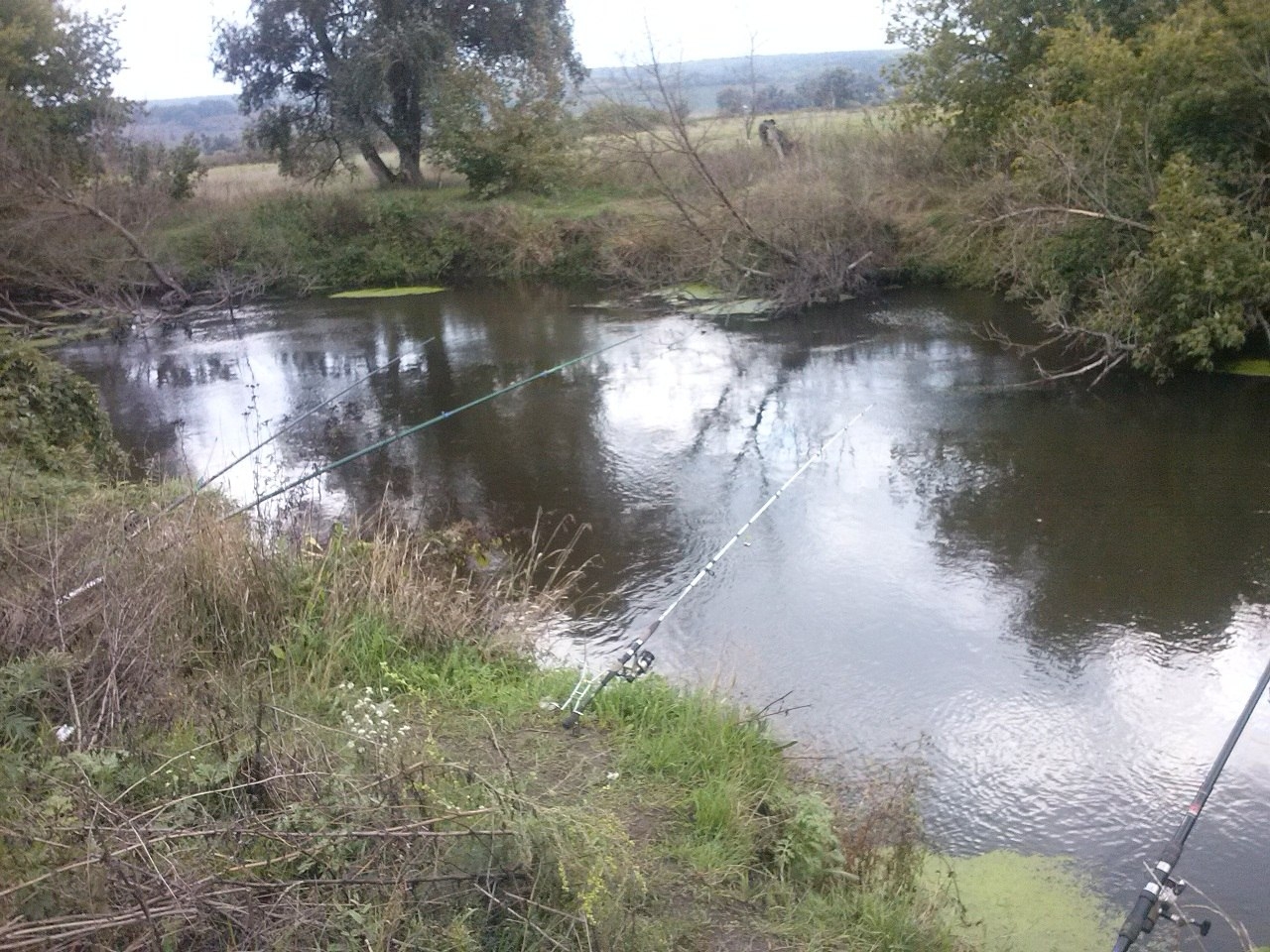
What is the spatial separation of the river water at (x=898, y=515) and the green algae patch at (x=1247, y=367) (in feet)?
0.97

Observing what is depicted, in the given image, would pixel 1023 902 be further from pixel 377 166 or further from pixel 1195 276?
pixel 377 166

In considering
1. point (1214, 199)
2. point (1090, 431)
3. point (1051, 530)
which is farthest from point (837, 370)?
point (1051, 530)

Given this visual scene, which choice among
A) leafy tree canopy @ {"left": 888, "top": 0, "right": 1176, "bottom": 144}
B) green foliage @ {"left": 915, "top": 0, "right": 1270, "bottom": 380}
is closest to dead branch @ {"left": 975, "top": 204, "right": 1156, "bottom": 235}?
green foliage @ {"left": 915, "top": 0, "right": 1270, "bottom": 380}

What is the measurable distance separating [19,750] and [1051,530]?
7052mm

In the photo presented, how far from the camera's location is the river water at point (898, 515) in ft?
18.9

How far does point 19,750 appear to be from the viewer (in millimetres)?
3852

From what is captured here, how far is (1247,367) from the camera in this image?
1252 centimetres

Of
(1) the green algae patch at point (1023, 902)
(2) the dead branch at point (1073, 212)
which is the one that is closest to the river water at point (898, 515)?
(1) the green algae patch at point (1023, 902)

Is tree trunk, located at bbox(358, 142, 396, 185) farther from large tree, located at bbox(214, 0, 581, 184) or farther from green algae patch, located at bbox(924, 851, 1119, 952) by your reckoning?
green algae patch, located at bbox(924, 851, 1119, 952)

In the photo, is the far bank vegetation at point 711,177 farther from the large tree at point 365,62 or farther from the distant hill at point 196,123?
the distant hill at point 196,123

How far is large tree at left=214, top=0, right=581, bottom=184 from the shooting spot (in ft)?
80.3

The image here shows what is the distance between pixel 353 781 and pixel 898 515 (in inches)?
248

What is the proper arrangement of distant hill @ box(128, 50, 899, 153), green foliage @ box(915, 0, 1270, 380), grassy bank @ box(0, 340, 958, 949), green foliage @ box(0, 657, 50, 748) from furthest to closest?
distant hill @ box(128, 50, 899, 153), green foliage @ box(915, 0, 1270, 380), green foliage @ box(0, 657, 50, 748), grassy bank @ box(0, 340, 958, 949)

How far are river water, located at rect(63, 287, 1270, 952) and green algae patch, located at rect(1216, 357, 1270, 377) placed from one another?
0.30 meters
